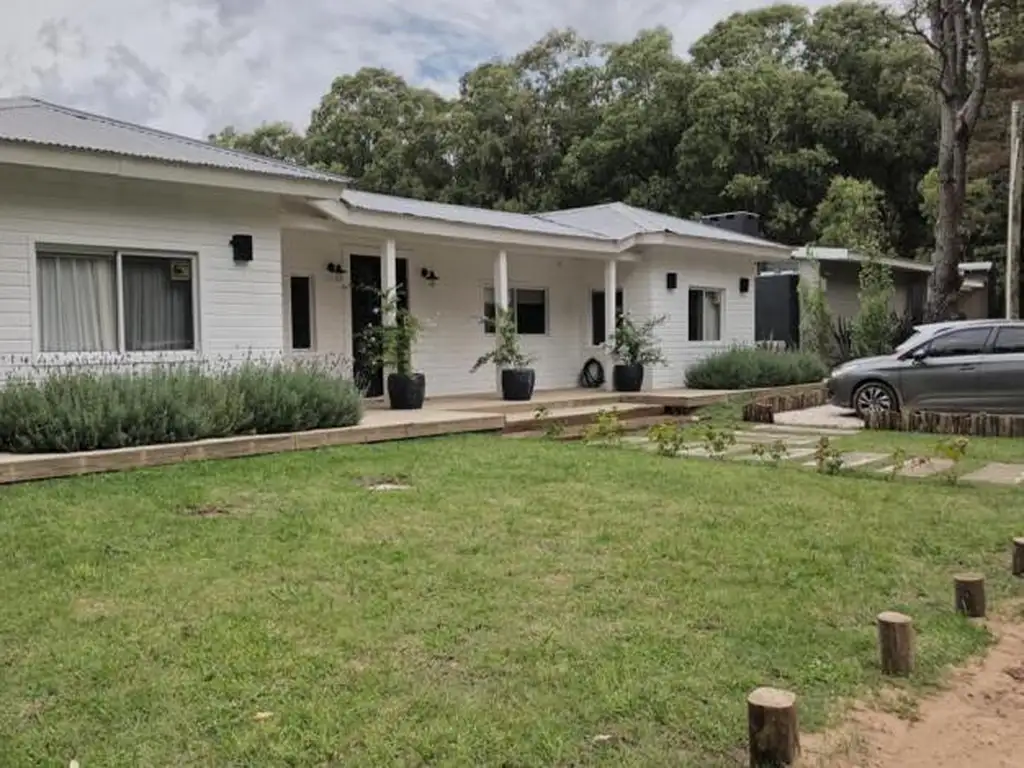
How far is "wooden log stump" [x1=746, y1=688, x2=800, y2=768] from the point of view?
2.61m

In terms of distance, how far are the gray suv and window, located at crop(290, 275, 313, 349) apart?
7585mm

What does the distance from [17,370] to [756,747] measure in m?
7.73

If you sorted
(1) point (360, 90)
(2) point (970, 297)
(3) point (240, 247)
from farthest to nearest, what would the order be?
(1) point (360, 90) < (2) point (970, 297) < (3) point (240, 247)

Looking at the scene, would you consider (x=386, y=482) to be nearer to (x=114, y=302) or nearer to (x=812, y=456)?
(x=114, y=302)

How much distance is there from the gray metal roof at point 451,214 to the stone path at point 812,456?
13.8 feet

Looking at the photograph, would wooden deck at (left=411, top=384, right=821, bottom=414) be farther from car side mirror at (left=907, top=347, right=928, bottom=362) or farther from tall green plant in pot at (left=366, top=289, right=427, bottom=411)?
car side mirror at (left=907, top=347, right=928, bottom=362)

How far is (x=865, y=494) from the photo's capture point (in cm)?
685

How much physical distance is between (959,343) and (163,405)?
9.76 m

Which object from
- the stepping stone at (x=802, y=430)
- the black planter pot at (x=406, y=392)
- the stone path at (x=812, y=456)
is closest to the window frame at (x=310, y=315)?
the black planter pot at (x=406, y=392)

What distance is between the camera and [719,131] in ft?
93.7

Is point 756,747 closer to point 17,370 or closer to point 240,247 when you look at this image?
point 17,370

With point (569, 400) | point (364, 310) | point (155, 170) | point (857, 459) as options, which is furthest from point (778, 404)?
point (155, 170)

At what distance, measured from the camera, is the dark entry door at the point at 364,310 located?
1273 cm

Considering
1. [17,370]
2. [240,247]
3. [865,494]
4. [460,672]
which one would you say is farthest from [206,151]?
[460,672]
